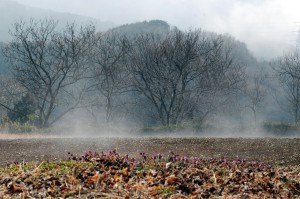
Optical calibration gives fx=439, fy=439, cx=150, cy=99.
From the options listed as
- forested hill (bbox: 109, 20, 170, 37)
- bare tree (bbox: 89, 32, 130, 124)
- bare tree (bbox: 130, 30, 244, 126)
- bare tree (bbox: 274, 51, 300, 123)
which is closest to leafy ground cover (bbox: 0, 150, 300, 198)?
bare tree (bbox: 130, 30, 244, 126)

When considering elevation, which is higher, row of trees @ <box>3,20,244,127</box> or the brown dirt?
row of trees @ <box>3,20,244,127</box>

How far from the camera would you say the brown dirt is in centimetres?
1467

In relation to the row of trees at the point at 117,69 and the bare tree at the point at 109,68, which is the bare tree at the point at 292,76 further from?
the bare tree at the point at 109,68

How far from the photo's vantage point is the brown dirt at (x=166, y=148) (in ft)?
48.1

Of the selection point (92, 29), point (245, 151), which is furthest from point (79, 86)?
point (245, 151)

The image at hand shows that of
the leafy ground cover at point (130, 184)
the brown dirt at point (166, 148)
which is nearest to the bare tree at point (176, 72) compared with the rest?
the brown dirt at point (166, 148)

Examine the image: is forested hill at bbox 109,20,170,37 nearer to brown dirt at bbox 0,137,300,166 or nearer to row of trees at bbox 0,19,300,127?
row of trees at bbox 0,19,300,127

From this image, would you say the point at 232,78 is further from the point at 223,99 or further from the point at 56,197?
the point at 56,197

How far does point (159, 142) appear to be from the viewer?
60.2ft

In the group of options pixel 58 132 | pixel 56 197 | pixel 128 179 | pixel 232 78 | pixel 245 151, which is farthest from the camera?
pixel 232 78

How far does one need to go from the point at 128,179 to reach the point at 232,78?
44734 mm

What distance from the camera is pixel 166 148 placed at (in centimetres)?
1652

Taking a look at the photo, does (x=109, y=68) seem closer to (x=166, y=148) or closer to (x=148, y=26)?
(x=166, y=148)

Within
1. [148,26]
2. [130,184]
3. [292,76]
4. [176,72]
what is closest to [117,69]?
[176,72]
